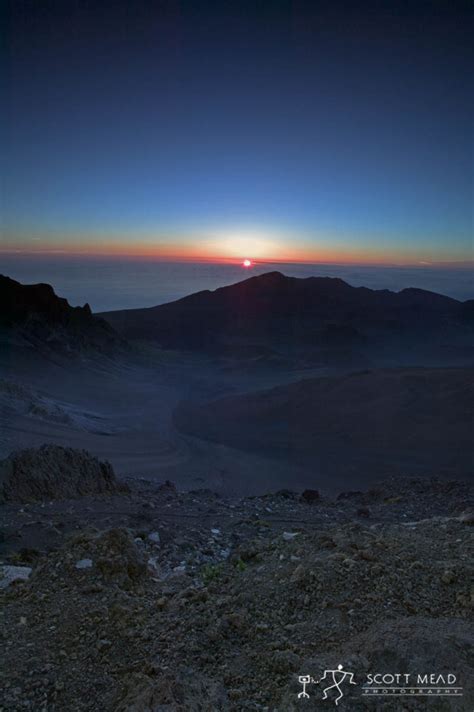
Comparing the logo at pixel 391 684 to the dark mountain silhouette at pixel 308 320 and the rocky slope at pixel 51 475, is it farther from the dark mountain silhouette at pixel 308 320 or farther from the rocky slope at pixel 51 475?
the dark mountain silhouette at pixel 308 320

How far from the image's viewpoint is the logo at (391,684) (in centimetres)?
247

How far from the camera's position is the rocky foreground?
2637 millimetres

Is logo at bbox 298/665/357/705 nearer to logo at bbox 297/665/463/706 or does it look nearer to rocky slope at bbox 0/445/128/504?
logo at bbox 297/665/463/706

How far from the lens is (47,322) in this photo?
1441 inches

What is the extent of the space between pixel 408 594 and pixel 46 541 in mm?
4243

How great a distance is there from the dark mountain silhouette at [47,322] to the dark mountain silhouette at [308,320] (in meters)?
10.3

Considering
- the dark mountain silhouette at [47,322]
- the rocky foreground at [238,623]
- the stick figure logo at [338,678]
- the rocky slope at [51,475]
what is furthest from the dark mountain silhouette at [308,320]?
the stick figure logo at [338,678]

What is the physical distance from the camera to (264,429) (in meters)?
21.6

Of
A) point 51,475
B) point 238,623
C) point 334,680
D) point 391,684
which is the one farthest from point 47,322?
point 391,684

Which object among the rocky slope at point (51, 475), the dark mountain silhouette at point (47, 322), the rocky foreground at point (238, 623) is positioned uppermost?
the dark mountain silhouette at point (47, 322)

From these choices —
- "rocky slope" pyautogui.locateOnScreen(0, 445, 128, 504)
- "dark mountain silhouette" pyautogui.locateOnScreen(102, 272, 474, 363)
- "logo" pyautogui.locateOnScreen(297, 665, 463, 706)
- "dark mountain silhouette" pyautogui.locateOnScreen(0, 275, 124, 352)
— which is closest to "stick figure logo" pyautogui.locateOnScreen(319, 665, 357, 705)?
"logo" pyautogui.locateOnScreen(297, 665, 463, 706)

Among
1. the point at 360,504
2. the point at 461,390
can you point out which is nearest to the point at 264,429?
the point at 461,390

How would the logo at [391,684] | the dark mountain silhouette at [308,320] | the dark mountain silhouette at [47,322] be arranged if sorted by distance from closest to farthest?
the logo at [391,684] < the dark mountain silhouette at [47,322] < the dark mountain silhouette at [308,320]

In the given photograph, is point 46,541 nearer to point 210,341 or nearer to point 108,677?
point 108,677
